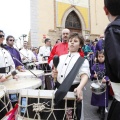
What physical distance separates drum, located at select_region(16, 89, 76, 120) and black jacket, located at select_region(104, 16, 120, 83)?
2.11 ft

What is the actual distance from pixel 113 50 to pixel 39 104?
0.86 m

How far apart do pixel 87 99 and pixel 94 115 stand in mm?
1071

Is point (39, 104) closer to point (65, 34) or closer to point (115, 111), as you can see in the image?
point (115, 111)

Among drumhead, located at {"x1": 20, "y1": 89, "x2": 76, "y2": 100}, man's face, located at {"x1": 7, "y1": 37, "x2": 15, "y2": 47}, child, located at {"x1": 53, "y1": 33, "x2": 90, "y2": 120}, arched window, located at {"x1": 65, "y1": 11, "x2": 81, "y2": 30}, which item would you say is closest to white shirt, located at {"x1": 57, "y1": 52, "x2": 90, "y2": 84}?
child, located at {"x1": 53, "y1": 33, "x2": 90, "y2": 120}

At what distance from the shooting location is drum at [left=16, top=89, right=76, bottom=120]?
1731 millimetres

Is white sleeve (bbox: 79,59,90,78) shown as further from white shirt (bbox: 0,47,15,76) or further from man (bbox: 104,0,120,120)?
white shirt (bbox: 0,47,15,76)

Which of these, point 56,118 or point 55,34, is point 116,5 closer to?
point 56,118

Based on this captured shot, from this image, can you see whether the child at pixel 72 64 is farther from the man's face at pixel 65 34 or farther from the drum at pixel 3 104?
the man's face at pixel 65 34

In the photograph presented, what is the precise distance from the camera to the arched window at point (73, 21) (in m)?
15.3

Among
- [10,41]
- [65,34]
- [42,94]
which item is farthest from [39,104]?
[10,41]

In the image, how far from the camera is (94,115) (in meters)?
3.86

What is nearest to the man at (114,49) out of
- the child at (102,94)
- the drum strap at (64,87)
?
the drum strap at (64,87)

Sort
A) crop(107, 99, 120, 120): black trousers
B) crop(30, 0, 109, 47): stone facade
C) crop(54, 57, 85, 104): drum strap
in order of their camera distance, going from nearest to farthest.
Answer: crop(107, 99, 120, 120): black trousers → crop(54, 57, 85, 104): drum strap → crop(30, 0, 109, 47): stone facade

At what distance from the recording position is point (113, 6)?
1246mm
